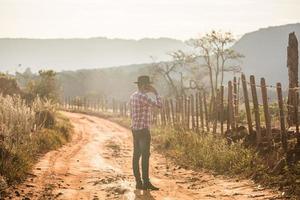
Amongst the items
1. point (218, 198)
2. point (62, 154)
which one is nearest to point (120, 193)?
point (218, 198)

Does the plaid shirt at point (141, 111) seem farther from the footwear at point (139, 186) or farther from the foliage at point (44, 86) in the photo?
the foliage at point (44, 86)

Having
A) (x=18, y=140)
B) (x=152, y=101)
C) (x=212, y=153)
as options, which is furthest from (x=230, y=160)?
(x=18, y=140)

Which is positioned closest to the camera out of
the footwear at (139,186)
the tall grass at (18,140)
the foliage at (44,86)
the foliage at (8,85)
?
the footwear at (139,186)

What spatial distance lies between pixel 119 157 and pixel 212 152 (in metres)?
4.19

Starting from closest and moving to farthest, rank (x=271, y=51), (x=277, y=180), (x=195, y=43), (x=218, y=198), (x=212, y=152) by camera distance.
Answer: (x=218, y=198)
(x=277, y=180)
(x=212, y=152)
(x=195, y=43)
(x=271, y=51)

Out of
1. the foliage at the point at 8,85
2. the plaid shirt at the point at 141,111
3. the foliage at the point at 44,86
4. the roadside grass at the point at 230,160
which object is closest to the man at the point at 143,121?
the plaid shirt at the point at 141,111

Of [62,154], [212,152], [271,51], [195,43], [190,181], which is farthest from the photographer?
[271,51]

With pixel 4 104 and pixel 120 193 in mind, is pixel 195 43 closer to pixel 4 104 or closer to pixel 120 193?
pixel 4 104

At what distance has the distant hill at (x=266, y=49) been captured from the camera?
158125 millimetres

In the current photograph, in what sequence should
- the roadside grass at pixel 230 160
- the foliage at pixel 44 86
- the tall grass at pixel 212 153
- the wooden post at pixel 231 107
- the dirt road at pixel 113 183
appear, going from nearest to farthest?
the dirt road at pixel 113 183
the roadside grass at pixel 230 160
the tall grass at pixel 212 153
the wooden post at pixel 231 107
the foliage at pixel 44 86

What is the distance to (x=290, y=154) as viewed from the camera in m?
9.59

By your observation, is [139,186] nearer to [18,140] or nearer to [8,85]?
[18,140]

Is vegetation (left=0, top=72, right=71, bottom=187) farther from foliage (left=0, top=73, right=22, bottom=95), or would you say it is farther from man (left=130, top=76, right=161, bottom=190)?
foliage (left=0, top=73, right=22, bottom=95)

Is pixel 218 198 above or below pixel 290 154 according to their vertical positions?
below
